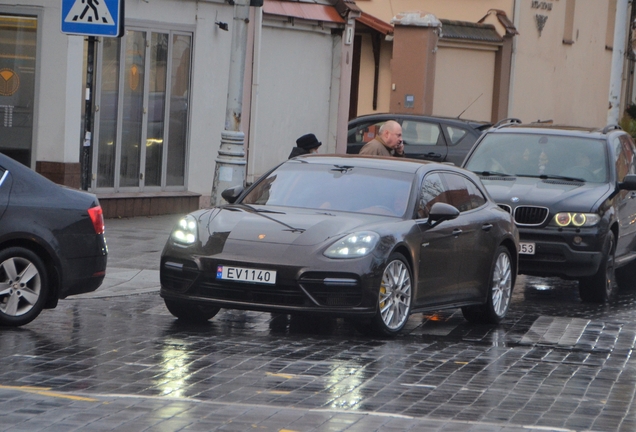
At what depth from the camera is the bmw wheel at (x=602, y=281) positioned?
42.9 feet

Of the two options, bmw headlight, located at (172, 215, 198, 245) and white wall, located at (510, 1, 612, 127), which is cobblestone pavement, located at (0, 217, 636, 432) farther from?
white wall, located at (510, 1, 612, 127)

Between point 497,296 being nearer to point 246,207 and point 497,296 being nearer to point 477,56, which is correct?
point 246,207

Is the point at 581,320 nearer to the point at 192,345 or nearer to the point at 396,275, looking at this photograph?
the point at 396,275

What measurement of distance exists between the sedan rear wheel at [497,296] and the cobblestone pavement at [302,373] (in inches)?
6.4

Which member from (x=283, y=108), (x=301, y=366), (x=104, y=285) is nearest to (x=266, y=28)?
(x=283, y=108)

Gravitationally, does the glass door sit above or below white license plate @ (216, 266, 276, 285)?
above

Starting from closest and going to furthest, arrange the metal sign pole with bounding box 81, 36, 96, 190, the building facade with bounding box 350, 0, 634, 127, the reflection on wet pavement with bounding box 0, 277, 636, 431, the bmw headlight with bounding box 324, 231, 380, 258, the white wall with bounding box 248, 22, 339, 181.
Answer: the reflection on wet pavement with bounding box 0, 277, 636, 431
the bmw headlight with bounding box 324, 231, 380, 258
the metal sign pole with bounding box 81, 36, 96, 190
the white wall with bounding box 248, 22, 339, 181
the building facade with bounding box 350, 0, 634, 127

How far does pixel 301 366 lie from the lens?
8352 millimetres

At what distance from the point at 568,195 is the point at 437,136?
28.2ft

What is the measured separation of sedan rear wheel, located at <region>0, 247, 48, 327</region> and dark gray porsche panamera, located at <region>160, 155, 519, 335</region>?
0.97 metres

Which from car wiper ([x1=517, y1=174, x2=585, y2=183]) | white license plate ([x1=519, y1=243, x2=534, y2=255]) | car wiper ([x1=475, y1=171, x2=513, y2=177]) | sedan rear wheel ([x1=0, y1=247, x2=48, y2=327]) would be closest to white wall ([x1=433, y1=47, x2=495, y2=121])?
car wiper ([x1=475, y1=171, x2=513, y2=177])

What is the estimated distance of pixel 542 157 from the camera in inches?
557

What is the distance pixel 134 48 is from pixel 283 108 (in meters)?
4.61

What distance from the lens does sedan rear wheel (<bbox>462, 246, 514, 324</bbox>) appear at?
1120cm
